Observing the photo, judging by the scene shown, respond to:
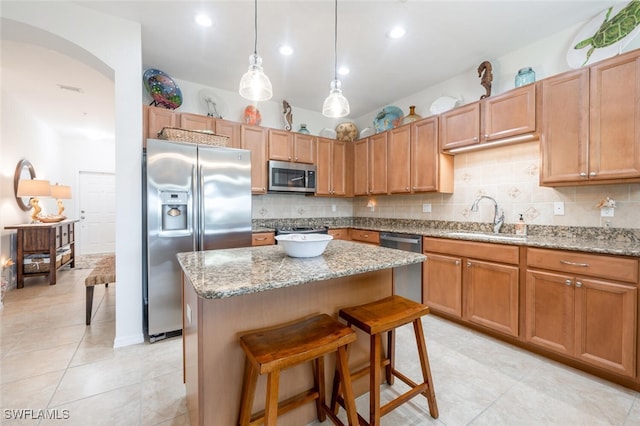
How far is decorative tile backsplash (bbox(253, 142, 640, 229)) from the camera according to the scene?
7.02 feet

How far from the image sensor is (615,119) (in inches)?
74.2

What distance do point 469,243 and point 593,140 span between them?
1175 mm

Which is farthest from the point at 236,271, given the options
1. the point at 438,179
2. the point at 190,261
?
the point at 438,179

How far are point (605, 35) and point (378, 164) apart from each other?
2348mm

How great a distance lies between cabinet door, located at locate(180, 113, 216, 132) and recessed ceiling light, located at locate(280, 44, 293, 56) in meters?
1.18

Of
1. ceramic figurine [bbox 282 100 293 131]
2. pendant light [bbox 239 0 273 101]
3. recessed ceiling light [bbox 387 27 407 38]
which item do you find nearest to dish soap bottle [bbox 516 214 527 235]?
recessed ceiling light [bbox 387 27 407 38]

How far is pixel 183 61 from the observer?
2898mm

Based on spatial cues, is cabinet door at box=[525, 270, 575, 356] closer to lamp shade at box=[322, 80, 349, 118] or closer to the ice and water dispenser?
lamp shade at box=[322, 80, 349, 118]

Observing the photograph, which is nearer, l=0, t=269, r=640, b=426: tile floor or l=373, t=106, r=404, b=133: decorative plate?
l=0, t=269, r=640, b=426: tile floor

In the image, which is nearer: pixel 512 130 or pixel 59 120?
pixel 512 130

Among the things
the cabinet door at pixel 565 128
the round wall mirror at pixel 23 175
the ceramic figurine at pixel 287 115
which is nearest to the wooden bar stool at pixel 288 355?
the cabinet door at pixel 565 128

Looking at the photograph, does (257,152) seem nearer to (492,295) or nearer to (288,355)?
(288,355)

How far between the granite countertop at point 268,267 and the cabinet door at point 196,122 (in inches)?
80.6

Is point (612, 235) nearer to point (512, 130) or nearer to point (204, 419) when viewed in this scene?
point (512, 130)
